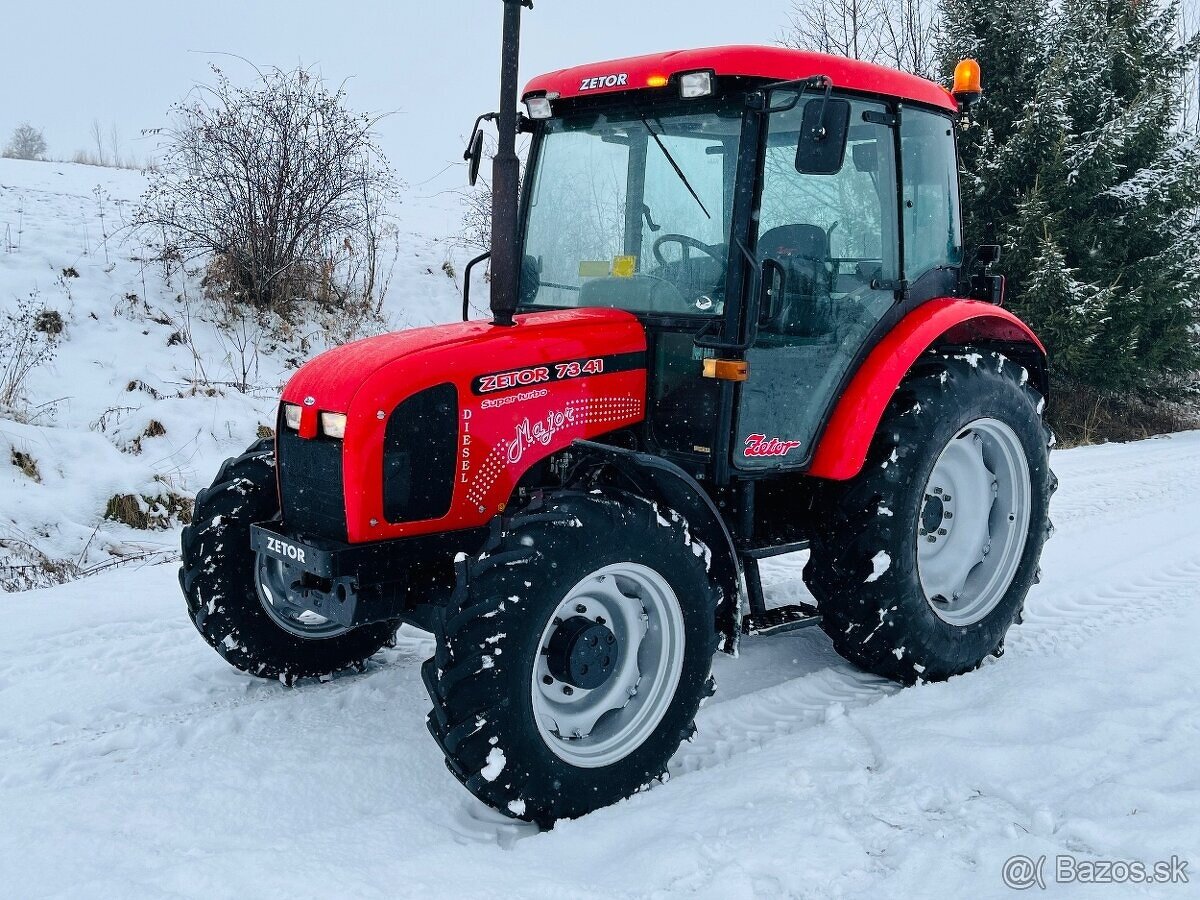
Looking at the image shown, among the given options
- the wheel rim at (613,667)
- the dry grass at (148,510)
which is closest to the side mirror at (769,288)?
the wheel rim at (613,667)

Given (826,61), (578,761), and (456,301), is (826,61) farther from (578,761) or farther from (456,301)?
(456,301)

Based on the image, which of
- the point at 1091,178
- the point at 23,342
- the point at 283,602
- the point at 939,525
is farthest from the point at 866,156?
the point at 1091,178

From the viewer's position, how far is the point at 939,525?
13.5 feet

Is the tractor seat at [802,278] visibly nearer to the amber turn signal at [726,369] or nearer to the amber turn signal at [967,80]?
the amber turn signal at [726,369]

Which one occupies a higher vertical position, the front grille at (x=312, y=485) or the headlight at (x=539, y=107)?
the headlight at (x=539, y=107)

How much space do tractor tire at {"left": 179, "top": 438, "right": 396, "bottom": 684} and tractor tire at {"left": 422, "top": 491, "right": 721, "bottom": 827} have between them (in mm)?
1070

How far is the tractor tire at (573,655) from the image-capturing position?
8.64 feet

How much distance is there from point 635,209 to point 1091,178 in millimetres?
7473

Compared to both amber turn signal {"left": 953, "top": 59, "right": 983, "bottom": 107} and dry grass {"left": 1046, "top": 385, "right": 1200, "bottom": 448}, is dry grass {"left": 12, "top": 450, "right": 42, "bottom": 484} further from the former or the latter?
dry grass {"left": 1046, "top": 385, "right": 1200, "bottom": 448}

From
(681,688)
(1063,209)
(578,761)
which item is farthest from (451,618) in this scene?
(1063,209)

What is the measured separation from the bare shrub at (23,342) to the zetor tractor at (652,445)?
4.22 meters

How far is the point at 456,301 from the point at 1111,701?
8897mm

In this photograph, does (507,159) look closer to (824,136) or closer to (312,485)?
(824,136)

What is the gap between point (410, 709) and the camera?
3.47 m
